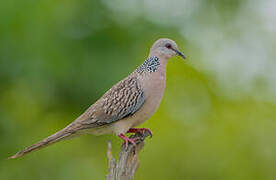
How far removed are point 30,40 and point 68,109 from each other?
5.68 feet

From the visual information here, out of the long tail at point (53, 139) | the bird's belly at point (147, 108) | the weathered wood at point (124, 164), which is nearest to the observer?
the weathered wood at point (124, 164)

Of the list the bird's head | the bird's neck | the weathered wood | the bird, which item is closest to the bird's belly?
the bird

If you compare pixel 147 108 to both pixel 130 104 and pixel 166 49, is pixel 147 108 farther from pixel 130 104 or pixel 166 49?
pixel 166 49

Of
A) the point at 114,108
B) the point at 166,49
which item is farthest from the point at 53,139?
the point at 166,49

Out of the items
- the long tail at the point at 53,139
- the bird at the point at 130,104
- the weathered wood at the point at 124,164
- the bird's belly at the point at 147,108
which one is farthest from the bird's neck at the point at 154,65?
the long tail at the point at 53,139

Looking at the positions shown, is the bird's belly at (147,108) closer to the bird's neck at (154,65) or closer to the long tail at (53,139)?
the bird's neck at (154,65)

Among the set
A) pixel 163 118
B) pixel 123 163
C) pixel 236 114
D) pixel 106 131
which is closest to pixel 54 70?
pixel 163 118

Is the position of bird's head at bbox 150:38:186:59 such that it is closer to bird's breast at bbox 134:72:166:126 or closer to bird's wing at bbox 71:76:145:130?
bird's breast at bbox 134:72:166:126

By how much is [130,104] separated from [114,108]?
0.64ft

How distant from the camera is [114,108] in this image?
582cm

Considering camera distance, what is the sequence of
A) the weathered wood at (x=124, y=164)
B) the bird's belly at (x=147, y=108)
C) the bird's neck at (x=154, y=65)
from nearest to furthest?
the weathered wood at (x=124, y=164)
the bird's belly at (x=147, y=108)
the bird's neck at (x=154, y=65)

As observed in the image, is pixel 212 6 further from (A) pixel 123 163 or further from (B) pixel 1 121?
(A) pixel 123 163

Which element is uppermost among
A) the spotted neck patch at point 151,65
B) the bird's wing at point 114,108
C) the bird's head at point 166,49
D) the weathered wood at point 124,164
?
the bird's head at point 166,49

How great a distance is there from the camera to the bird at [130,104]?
573 cm
